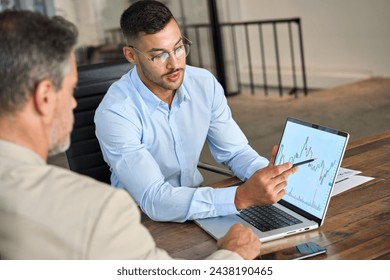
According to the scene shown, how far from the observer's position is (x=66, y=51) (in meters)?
1.19

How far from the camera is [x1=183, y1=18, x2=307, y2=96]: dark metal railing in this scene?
6.75 metres

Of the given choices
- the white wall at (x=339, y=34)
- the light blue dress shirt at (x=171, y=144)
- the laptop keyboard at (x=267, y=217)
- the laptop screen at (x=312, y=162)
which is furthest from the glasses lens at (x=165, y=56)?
the white wall at (x=339, y=34)

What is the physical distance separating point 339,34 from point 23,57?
5747mm

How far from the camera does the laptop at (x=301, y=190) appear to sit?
165cm

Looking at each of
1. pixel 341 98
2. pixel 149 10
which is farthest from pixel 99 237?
pixel 341 98

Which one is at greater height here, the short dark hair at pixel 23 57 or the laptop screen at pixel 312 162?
the short dark hair at pixel 23 57

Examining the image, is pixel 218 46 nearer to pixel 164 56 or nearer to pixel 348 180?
pixel 164 56

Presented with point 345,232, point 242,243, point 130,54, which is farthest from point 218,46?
point 242,243

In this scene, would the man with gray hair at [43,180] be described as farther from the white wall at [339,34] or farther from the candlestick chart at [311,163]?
the white wall at [339,34]

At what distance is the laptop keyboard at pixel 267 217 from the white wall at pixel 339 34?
464 cm

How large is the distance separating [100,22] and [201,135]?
3.69 meters

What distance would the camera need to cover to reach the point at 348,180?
1.94 m

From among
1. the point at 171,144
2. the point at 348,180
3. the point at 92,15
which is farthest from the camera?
the point at 92,15
